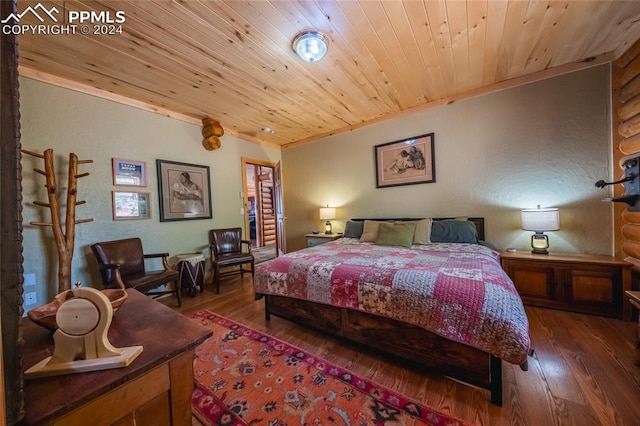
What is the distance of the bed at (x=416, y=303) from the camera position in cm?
128

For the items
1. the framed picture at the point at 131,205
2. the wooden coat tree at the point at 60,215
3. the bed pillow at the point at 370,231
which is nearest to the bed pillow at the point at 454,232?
the bed pillow at the point at 370,231

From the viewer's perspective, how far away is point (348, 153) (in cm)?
414

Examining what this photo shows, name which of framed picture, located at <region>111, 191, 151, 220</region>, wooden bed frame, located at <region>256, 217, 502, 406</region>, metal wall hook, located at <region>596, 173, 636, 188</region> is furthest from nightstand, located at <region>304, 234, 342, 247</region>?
metal wall hook, located at <region>596, 173, 636, 188</region>

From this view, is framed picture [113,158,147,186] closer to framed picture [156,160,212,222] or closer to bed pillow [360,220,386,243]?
framed picture [156,160,212,222]

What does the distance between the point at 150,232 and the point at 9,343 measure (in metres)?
3.07

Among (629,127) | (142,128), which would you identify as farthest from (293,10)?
(629,127)

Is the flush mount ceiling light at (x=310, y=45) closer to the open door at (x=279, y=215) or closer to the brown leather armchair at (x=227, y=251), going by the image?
the open door at (x=279, y=215)

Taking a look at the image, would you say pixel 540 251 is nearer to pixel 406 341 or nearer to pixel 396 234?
pixel 396 234

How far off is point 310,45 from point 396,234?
2.20 m

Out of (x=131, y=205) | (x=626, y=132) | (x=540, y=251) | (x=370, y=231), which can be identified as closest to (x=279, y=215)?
(x=370, y=231)

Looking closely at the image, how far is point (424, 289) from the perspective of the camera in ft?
4.85

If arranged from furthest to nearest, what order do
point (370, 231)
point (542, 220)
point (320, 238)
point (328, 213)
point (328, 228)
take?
point (328, 228)
point (328, 213)
point (320, 238)
point (370, 231)
point (542, 220)

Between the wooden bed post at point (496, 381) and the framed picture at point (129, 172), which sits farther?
the framed picture at point (129, 172)

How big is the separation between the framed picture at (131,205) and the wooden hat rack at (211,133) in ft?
3.72
